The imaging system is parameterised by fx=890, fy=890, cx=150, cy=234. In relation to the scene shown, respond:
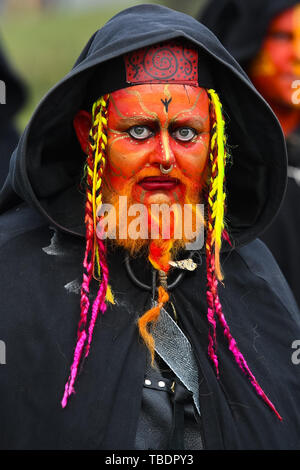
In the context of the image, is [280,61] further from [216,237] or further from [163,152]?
[163,152]

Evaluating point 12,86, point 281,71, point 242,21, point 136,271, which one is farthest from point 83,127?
point 12,86

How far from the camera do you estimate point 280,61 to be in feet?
21.0

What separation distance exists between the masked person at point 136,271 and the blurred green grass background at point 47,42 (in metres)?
10.6

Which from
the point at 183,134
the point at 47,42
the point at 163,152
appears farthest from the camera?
the point at 47,42

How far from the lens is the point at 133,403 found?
3.46m

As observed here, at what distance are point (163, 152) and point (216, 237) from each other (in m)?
0.45

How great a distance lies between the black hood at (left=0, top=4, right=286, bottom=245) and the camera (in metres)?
3.60

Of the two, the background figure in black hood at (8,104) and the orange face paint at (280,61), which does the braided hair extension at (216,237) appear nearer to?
the orange face paint at (280,61)

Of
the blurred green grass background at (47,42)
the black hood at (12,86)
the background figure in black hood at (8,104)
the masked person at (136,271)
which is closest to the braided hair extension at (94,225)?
the masked person at (136,271)

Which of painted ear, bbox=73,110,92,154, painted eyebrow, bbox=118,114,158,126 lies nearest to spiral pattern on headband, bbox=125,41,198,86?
painted eyebrow, bbox=118,114,158,126

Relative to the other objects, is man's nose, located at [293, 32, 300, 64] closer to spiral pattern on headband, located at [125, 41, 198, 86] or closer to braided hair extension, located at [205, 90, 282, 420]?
braided hair extension, located at [205, 90, 282, 420]
